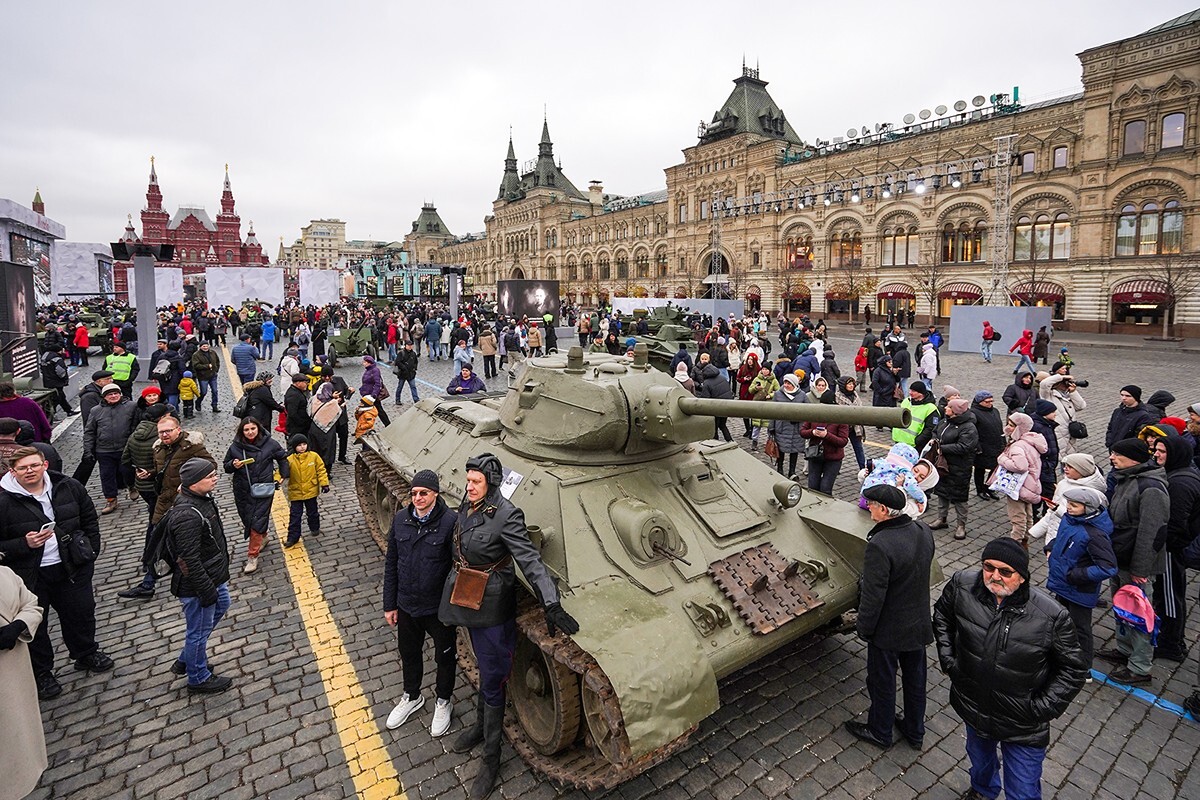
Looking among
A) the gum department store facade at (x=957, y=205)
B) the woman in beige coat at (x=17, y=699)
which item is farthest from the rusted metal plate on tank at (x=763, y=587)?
the gum department store facade at (x=957, y=205)

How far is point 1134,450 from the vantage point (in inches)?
219

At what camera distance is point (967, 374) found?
906 inches

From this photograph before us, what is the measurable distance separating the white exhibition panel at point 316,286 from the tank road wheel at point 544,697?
34.9m

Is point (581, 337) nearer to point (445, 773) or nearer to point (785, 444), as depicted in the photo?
point (785, 444)

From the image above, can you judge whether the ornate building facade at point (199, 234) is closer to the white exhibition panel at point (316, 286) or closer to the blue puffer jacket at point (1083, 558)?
the white exhibition panel at point (316, 286)

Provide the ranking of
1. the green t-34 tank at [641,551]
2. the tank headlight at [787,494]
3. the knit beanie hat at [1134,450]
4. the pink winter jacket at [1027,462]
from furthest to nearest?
the pink winter jacket at [1027,462] < the tank headlight at [787,494] < the knit beanie hat at [1134,450] < the green t-34 tank at [641,551]

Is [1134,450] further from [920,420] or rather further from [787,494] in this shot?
[920,420]

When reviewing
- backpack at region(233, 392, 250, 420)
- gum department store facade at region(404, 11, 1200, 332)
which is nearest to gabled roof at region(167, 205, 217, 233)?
gum department store facade at region(404, 11, 1200, 332)

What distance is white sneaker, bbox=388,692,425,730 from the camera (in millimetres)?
5109

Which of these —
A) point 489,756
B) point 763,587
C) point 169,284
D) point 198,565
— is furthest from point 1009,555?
point 169,284

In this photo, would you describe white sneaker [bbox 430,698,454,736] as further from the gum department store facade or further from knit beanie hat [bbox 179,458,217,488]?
the gum department store facade

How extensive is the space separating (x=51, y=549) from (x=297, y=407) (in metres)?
4.72

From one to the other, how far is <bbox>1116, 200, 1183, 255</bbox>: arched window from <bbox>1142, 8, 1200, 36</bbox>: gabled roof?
8.62 meters

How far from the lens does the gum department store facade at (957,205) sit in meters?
35.0
